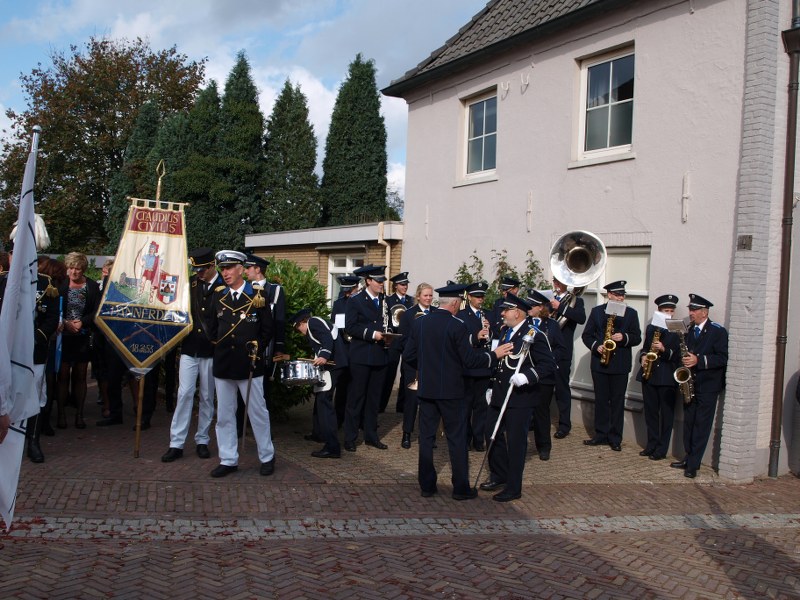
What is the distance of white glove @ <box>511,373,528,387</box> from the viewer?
22.3 feet

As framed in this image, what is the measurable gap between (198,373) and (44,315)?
1.80 m

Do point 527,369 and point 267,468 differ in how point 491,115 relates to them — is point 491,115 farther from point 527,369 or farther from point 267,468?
point 267,468

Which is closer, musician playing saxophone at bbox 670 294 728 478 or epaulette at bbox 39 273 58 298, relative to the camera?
epaulette at bbox 39 273 58 298

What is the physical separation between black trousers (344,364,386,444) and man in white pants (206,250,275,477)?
57.4 inches

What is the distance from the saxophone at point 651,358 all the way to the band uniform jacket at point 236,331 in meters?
4.65

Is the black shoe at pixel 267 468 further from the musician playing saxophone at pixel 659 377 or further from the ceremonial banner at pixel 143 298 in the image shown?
the musician playing saxophone at pixel 659 377

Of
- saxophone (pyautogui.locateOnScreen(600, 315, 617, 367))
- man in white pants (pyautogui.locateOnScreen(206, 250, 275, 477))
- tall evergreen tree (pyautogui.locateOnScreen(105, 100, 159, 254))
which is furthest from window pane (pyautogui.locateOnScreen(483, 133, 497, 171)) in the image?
tall evergreen tree (pyautogui.locateOnScreen(105, 100, 159, 254))

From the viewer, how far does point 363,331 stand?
865 cm

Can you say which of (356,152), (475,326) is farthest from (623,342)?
(356,152)

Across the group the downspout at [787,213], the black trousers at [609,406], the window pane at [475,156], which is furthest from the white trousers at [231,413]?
the window pane at [475,156]

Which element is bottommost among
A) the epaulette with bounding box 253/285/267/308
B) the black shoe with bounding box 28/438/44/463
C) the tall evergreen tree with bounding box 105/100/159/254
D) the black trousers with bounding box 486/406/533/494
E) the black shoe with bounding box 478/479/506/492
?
the black shoe with bounding box 478/479/506/492

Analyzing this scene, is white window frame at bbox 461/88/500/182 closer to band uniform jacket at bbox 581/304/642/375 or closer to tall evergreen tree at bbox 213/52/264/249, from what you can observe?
band uniform jacket at bbox 581/304/642/375

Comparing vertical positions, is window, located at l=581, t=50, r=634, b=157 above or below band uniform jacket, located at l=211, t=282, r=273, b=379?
above

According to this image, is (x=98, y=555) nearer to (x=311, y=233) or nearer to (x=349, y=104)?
(x=311, y=233)
